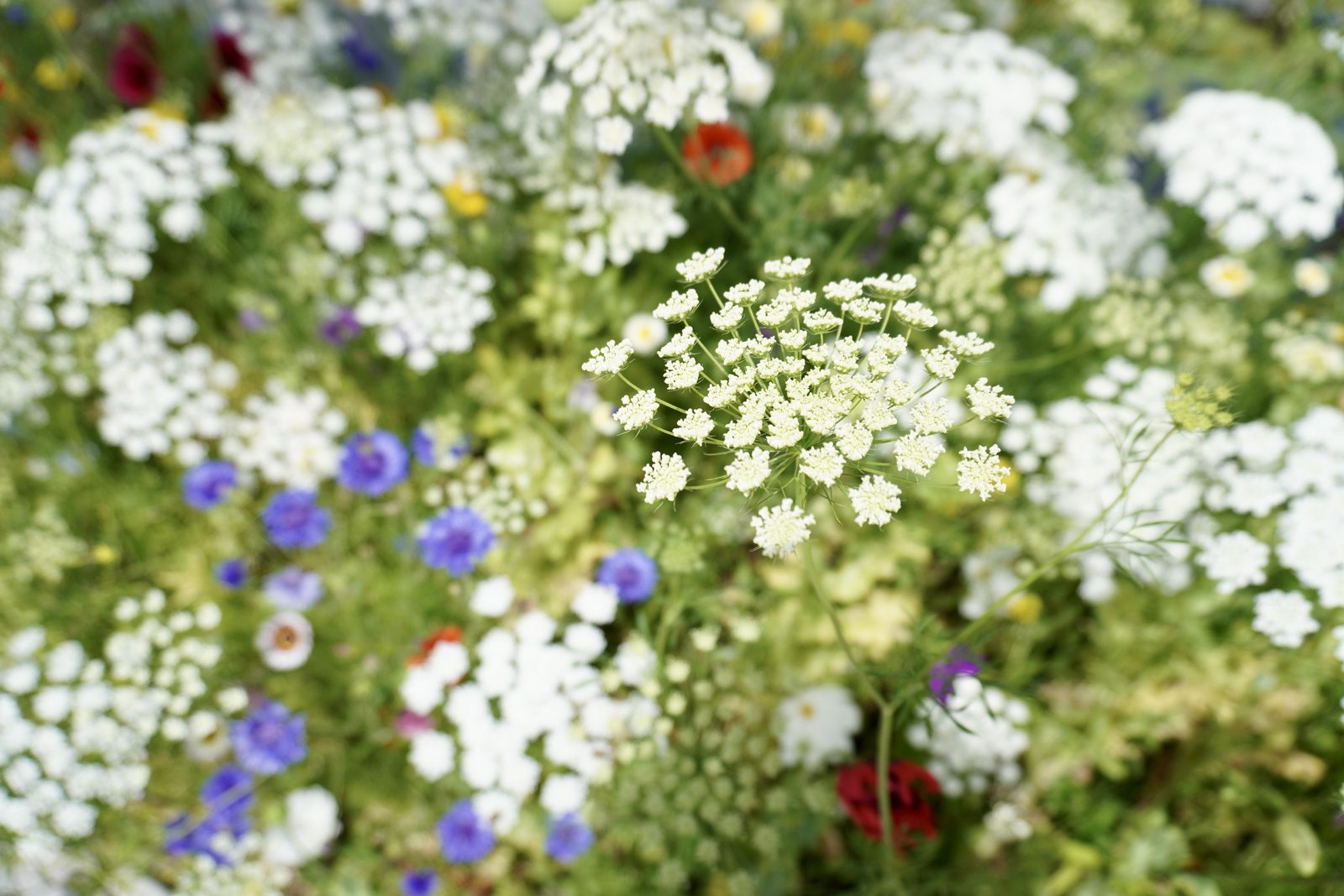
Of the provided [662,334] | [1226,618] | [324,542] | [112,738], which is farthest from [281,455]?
[1226,618]

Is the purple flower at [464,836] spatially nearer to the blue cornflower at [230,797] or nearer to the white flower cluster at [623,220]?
the blue cornflower at [230,797]

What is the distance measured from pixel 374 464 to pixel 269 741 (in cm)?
109

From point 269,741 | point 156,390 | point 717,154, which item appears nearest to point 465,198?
point 717,154

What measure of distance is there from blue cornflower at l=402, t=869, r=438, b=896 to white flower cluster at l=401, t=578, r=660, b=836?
502 mm

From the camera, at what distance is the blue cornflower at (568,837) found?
282cm

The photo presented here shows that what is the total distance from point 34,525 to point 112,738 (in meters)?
1.07

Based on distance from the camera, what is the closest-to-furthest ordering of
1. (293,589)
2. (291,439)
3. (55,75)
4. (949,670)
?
1. (949,670)
2. (293,589)
3. (291,439)
4. (55,75)

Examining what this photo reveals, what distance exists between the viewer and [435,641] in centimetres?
294

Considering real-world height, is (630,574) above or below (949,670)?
above

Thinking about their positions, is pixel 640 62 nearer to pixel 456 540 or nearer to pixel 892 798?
pixel 456 540

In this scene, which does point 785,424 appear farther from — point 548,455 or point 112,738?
point 112,738

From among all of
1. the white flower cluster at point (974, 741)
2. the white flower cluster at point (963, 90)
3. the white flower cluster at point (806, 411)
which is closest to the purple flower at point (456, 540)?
the white flower cluster at point (806, 411)

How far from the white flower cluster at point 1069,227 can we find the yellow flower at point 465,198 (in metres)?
2.17

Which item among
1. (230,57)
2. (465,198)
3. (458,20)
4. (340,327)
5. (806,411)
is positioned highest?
(458,20)
